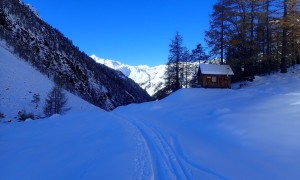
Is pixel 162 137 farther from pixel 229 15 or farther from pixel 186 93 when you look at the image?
pixel 229 15

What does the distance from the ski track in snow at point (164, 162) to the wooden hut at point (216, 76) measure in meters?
25.8

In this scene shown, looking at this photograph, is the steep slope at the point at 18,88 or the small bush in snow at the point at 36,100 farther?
the small bush in snow at the point at 36,100

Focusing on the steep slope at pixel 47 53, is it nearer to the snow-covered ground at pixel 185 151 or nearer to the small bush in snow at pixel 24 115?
the small bush in snow at pixel 24 115

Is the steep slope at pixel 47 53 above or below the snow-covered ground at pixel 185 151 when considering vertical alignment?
above

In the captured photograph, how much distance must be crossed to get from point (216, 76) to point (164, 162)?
29.5 metres

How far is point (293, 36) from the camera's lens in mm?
30812

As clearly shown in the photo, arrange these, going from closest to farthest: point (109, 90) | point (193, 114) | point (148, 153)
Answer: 1. point (148, 153)
2. point (193, 114)
3. point (109, 90)

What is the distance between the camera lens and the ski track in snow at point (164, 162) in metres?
7.82

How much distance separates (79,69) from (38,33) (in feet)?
62.7

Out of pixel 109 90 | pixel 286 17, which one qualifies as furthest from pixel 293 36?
pixel 109 90

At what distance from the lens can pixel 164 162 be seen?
8969mm

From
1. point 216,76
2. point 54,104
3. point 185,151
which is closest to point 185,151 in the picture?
point 185,151

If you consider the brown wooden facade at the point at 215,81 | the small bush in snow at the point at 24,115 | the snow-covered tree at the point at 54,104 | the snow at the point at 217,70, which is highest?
the snow at the point at 217,70

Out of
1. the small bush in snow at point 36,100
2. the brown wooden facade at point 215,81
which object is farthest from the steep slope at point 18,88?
the brown wooden facade at point 215,81
